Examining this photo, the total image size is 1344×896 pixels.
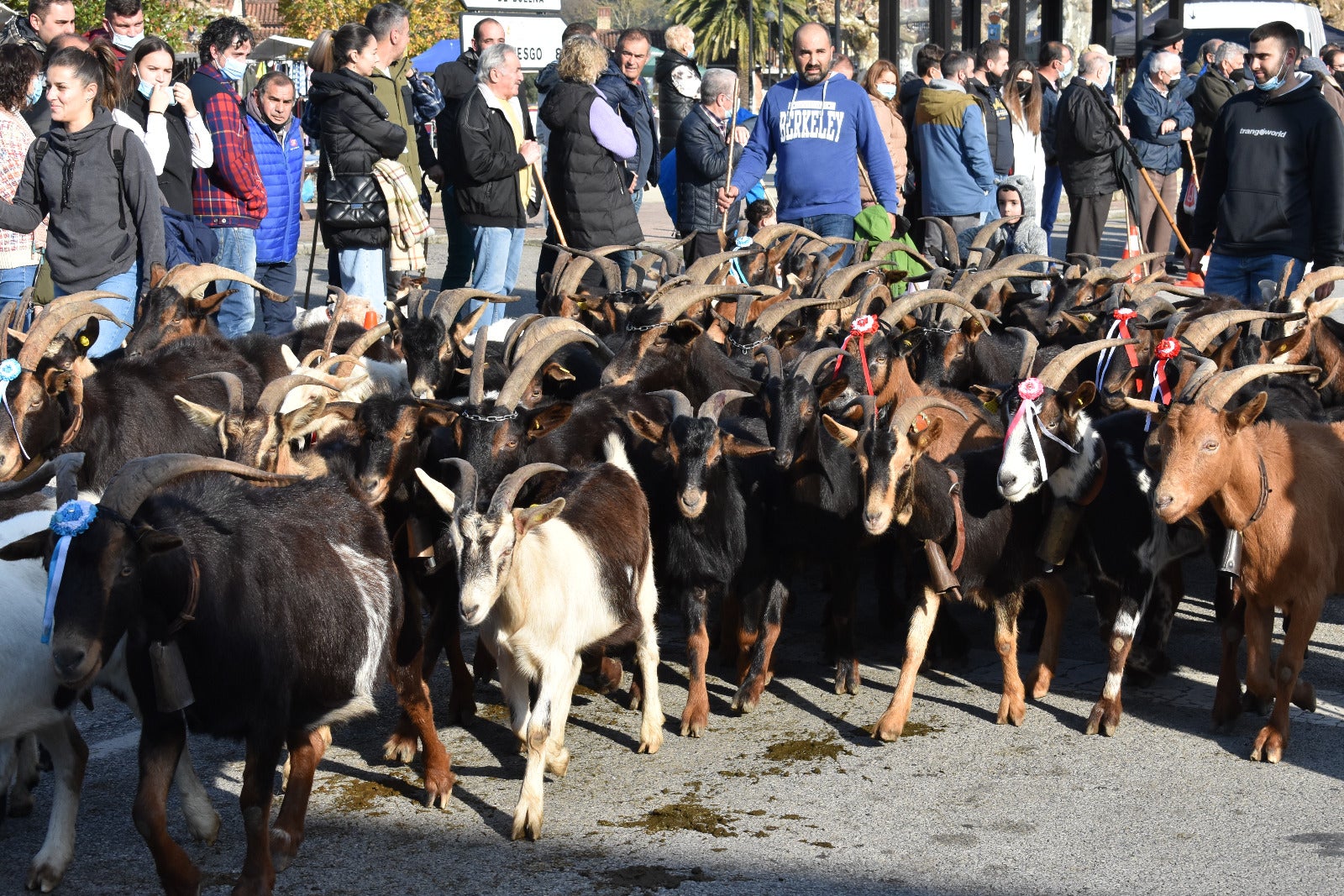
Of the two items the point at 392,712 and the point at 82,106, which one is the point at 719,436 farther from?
the point at 82,106

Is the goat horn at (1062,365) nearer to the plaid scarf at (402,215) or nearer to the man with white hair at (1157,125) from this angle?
the plaid scarf at (402,215)

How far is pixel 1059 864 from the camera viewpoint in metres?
4.39

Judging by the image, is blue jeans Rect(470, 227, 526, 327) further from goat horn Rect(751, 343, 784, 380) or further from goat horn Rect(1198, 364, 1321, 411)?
goat horn Rect(1198, 364, 1321, 411)

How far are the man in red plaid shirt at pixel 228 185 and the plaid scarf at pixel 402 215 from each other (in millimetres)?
863

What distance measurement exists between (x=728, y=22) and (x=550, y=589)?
49.0m

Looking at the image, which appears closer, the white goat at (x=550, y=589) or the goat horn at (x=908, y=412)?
the white goat at (x=550, y=589)

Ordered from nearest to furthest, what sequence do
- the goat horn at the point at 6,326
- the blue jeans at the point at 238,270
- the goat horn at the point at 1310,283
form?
the goat horn at the point at 6,326 < the goat horn at the point at 1310,283 < the blue jeans at the point at 238,270

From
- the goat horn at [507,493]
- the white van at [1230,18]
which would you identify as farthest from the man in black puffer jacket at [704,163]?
the white van at [1230,18]

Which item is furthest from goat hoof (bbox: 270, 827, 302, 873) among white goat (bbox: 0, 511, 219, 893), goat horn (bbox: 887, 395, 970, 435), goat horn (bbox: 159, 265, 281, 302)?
goat horn (bbox: 159, 265, 281, 302)

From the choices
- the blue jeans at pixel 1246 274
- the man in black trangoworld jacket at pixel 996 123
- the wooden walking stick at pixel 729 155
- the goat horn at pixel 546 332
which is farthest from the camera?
the man in black trangoworld jacket at pixel 996 123

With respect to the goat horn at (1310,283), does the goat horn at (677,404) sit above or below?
below

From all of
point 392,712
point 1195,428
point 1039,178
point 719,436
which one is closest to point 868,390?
point 719,436

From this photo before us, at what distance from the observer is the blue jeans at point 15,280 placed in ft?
25.8

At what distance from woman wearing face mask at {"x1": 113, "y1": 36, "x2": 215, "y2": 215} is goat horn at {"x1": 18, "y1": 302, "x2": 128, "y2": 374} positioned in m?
2.06
